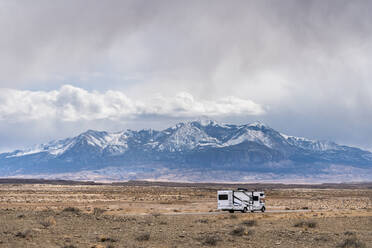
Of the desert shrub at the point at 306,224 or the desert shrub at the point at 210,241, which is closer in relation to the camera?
the desert shrub at the point at 210,241

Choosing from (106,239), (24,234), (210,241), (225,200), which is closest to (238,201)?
(225,200)

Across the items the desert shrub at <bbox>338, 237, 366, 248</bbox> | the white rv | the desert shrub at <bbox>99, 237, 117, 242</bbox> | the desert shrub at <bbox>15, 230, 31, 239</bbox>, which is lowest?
the desert shrub at <bbox>338, 237, 366, 248</bbox>

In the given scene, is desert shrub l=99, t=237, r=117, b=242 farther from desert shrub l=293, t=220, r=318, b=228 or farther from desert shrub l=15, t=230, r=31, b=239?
desert shrub l=293, t=220, r=318, b=228

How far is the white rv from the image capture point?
53406 mm

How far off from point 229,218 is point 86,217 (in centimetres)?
1292

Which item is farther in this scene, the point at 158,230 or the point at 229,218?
the point at 229,218

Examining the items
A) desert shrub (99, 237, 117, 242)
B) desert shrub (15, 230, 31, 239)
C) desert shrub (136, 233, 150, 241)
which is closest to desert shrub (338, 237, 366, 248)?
desert shrub (136, 233, 150, 241)

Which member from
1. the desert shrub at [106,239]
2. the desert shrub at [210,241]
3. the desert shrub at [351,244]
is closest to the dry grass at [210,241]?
the desert shrub at [210,241]

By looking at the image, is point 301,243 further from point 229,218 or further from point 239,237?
point 229,218

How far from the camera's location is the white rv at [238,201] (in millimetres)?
53406

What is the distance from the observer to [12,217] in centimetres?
4100

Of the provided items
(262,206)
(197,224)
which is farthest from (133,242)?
(262,206)

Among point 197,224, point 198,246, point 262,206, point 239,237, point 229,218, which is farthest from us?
point 262,206

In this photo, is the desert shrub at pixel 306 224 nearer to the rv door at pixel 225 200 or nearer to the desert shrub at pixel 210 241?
the desert shrub at pixel 210 241
